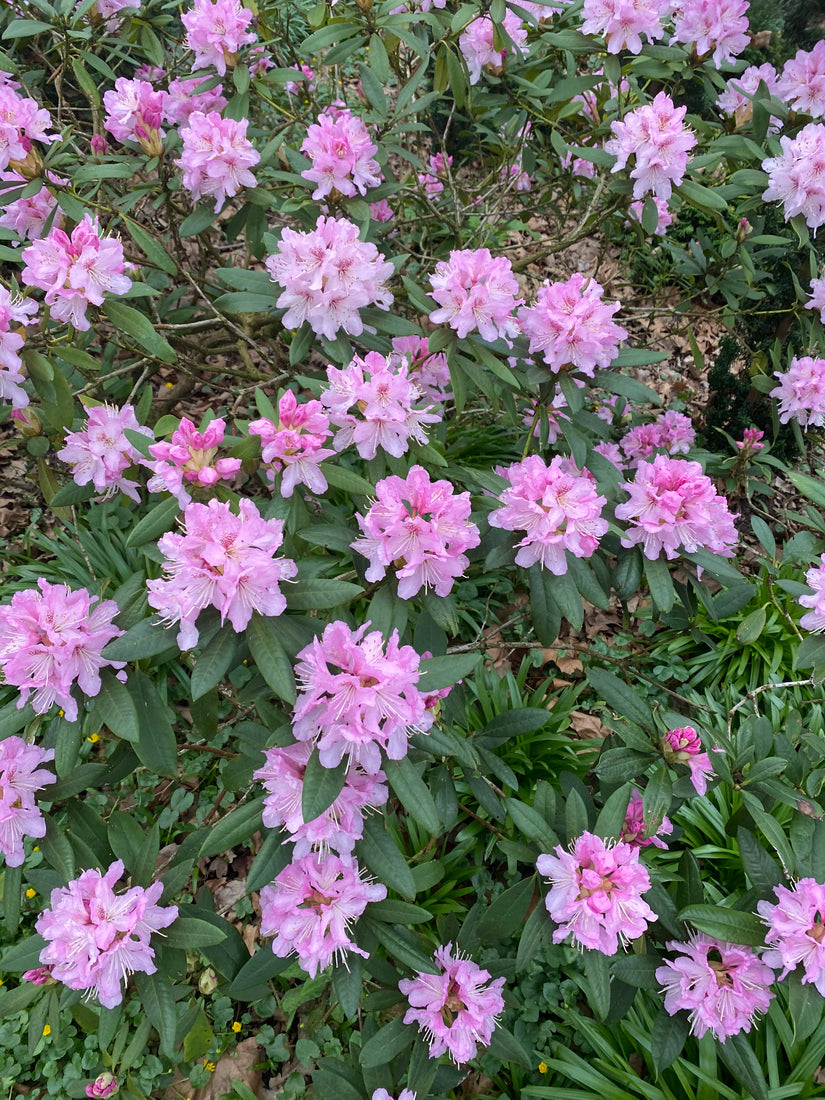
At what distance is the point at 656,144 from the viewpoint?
159 centimetres

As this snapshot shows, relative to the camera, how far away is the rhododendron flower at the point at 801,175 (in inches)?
66.3

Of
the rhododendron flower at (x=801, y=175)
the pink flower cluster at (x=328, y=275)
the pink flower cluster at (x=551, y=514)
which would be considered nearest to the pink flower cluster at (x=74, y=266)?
the pink flower cluster at (x=328, y=275)

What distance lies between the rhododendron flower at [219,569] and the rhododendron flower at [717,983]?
3.07ft

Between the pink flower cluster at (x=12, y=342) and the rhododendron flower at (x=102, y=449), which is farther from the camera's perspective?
the rhododendron flower at (x=102, y=449)

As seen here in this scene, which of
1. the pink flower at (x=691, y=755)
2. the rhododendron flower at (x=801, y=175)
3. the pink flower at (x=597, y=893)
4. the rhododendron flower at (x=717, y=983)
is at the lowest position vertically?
the rhododendron flower at (x=717, y=983)

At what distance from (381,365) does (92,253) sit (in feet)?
2.01

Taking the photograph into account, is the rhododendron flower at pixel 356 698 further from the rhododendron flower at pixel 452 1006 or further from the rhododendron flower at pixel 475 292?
the rhododendron flower at pixel 475 292

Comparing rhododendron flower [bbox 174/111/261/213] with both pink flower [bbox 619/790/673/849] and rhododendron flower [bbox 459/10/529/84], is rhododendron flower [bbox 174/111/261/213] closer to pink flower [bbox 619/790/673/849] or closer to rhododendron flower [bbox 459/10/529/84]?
rhododendron flower [bbox 459/10/529/84]

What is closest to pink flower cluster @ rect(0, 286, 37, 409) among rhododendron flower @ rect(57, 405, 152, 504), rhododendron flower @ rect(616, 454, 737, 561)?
rhododendron flower @ rect(57, 405, 152, 504)

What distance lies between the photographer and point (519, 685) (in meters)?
2.29

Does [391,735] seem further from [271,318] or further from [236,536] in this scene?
[271,318]

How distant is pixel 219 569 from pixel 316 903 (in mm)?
555

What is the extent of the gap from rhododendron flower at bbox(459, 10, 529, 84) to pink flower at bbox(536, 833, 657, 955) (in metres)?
1.89

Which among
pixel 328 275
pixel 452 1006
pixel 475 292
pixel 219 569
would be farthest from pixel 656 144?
pixel 452 1006
